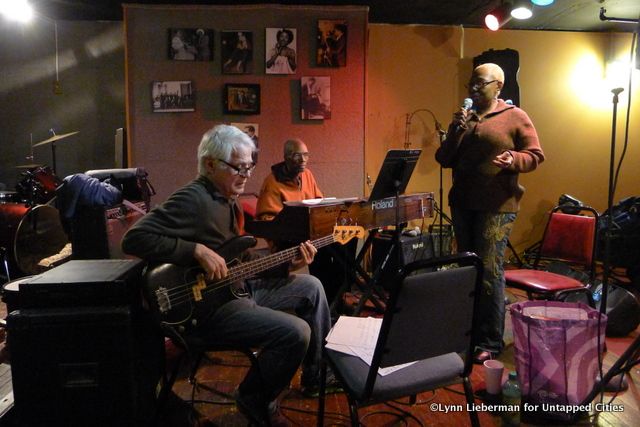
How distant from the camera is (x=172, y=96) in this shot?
15.0 feet

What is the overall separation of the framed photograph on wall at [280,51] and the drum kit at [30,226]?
8.31 feet

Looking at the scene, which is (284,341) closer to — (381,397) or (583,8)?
(381,397)

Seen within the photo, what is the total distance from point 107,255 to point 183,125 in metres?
2.09

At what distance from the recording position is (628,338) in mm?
3211

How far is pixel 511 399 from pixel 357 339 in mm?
1001

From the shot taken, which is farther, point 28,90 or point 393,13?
point 28,90

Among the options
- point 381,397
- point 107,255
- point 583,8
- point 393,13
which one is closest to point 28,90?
point 107,255

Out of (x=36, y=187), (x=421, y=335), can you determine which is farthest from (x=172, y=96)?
(x=421, y=335)

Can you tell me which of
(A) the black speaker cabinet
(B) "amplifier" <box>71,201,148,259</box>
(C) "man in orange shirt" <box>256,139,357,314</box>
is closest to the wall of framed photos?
(C) "man in orange shirt" <box>256,139,357,314</box>

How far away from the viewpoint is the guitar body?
1765 mm

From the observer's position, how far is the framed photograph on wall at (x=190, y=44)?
4512mm

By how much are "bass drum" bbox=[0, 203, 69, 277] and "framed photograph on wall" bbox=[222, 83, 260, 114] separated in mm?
2009

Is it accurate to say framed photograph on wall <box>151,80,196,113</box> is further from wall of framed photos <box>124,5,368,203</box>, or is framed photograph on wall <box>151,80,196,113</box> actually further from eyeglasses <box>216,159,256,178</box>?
eyeglasses <box>216,159,256,178</box>

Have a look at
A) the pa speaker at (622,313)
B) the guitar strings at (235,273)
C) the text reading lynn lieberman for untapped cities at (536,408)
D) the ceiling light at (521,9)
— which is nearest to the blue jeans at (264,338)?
the guitar strings at (235,273)
